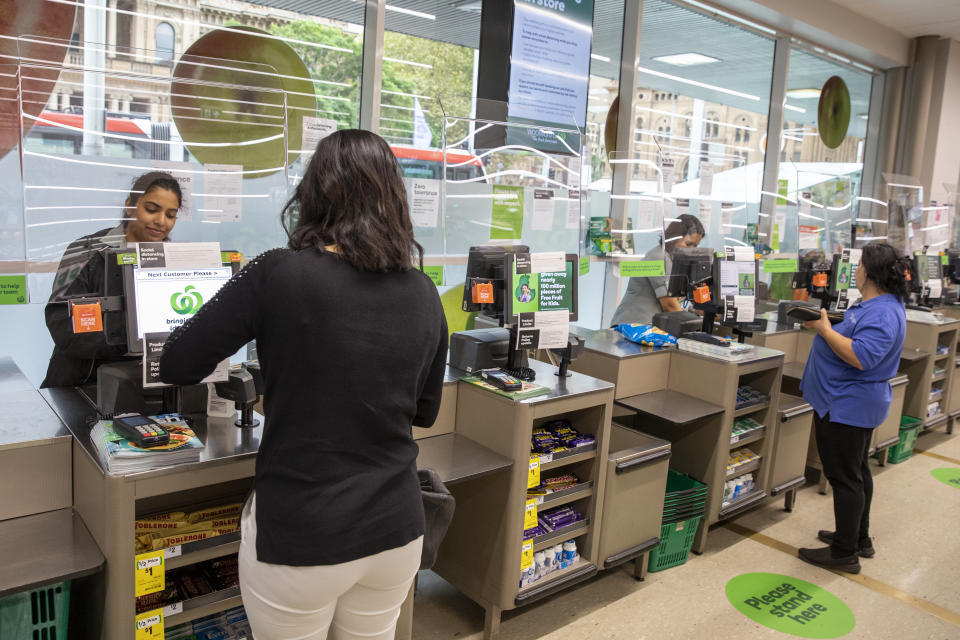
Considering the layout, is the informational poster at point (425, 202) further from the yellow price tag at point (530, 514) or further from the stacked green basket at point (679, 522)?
the stacked green basket at point (679, 522)

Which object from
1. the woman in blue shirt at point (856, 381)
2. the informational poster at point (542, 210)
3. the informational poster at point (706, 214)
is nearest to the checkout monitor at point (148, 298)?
the informational poster at point (542, 210)

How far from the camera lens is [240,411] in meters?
2.27

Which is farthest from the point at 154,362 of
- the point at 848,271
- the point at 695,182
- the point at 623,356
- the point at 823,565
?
the point at 848,271

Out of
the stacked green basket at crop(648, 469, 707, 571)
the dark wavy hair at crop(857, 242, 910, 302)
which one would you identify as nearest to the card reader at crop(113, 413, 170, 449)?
the stacked green basket at crop(648, 469, 707, 571)

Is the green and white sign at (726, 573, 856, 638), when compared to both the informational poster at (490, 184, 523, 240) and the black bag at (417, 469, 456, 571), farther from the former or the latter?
the informational poster at (490, 184, 523, 240)

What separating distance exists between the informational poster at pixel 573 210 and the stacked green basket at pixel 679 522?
4.81 ft

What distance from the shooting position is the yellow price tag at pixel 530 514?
260 cm

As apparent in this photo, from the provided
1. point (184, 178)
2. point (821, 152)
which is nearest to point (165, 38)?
point (184, 178)

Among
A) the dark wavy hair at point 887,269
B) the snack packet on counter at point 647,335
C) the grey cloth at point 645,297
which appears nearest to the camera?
the dark wavy hair at point 887,269

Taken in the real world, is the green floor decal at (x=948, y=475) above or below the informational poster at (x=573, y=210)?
below

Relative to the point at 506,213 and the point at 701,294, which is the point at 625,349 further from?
the point at 506,213

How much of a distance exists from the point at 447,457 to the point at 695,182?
3.16 meters

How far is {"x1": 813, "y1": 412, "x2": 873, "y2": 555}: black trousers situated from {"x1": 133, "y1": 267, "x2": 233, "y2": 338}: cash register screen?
2751 mm

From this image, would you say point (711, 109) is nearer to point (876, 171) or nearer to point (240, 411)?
point (876, 171)
